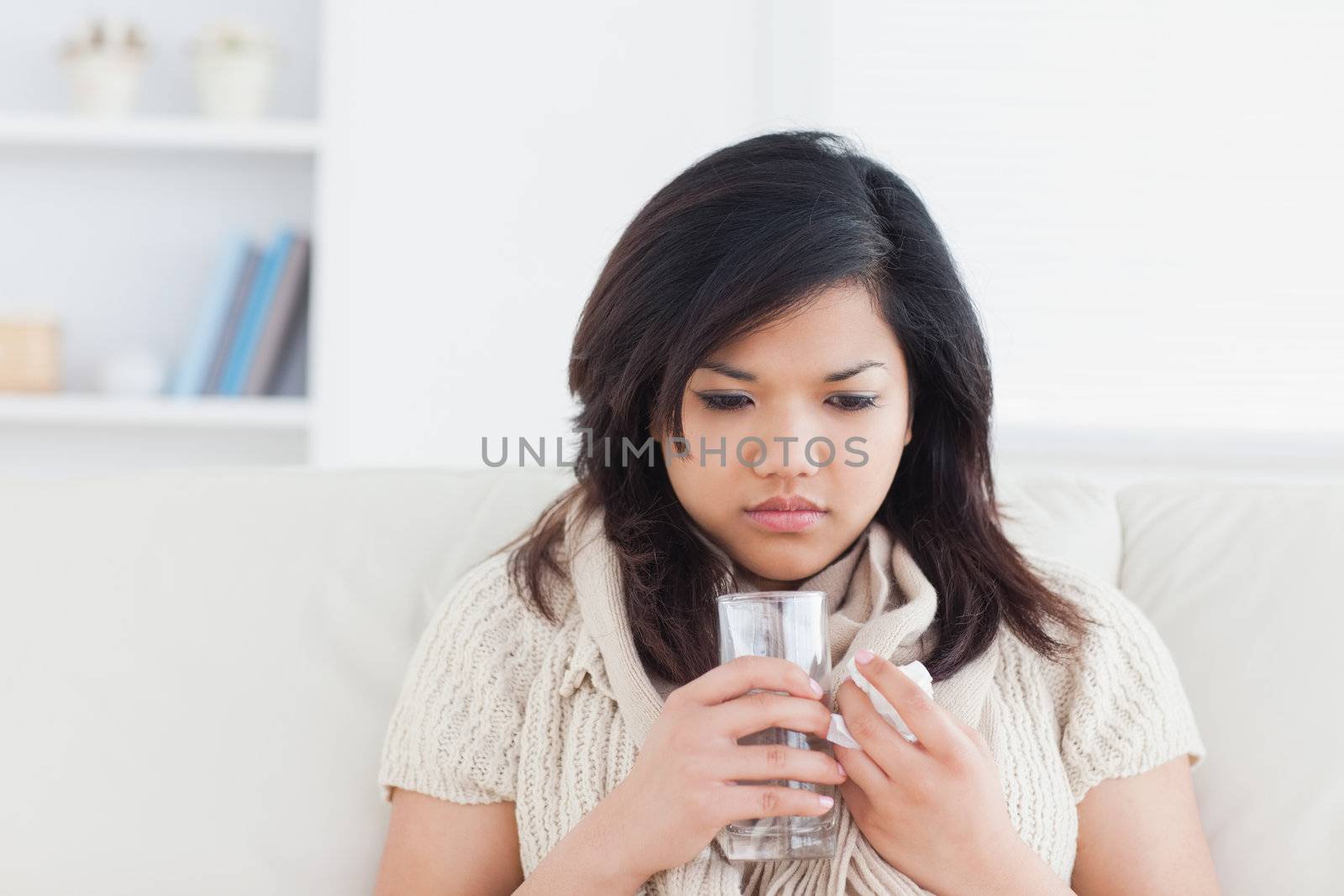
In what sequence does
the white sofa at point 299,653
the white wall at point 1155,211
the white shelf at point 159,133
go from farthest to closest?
the white wall at point 1155,211 < the white shelf at point 159,133 < the white sofa at point 299,653

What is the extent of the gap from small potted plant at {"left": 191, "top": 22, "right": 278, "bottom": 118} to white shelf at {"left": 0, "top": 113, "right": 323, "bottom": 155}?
0.12ft

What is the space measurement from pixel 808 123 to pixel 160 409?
146 cm

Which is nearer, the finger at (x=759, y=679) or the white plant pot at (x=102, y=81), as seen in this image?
the finger at (x=759, y=679)

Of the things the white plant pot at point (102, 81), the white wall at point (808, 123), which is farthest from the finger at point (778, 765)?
the white plant pot at point (102, 81)

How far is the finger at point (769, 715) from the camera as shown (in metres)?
1.06

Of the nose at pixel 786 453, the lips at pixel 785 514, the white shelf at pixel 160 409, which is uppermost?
the white shelf at pixel 160 409

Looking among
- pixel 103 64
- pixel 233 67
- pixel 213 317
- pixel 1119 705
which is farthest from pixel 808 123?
pixel 1119 705

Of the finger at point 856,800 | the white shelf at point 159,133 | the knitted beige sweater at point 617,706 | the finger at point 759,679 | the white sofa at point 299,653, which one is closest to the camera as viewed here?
the finger at point 759,679

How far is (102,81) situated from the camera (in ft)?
8.89

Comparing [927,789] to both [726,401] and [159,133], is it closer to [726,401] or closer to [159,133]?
[726,401]

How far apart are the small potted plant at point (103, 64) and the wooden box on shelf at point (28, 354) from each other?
0.45 meters

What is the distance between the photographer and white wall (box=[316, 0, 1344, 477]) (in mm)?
2768

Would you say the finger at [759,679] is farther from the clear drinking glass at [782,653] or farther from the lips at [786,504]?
the lips at [786,504]

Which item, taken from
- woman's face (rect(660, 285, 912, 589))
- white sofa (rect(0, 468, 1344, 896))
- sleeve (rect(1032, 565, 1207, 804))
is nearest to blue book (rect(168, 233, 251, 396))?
white sofa (rect(0, 468, 1344, 896))
